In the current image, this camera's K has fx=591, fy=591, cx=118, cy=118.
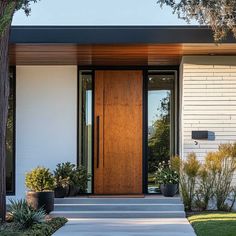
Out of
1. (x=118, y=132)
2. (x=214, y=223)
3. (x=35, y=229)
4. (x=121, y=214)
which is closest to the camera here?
(x=35, y=229)

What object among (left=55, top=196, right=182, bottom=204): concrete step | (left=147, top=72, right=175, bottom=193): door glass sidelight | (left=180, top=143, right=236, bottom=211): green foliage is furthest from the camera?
(left=147, top=72, right=175, bottom=193): door glass sidelight

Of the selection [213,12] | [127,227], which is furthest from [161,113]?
[213,12]

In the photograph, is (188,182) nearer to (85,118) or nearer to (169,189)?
(169,189)

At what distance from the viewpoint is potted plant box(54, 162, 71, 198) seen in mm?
13164

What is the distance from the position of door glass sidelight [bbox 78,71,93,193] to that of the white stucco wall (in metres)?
0.19

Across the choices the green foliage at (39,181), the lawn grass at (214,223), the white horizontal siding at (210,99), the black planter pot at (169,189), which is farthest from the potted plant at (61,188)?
the lawn grass at (214,223)

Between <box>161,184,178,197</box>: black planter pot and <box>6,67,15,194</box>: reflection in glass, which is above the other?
<box>6,67,15,194</box>: reflection in glass

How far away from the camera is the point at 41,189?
12.6m

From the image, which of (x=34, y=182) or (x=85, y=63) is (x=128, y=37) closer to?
(x=85, y=63)

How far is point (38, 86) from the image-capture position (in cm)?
1462

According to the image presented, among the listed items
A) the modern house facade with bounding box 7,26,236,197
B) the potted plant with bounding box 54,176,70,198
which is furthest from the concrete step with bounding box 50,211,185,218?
the modern house facade with bounding box 7,26,236,197

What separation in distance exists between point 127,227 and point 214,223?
1.58 meters

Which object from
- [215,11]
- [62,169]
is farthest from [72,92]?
[215,11]

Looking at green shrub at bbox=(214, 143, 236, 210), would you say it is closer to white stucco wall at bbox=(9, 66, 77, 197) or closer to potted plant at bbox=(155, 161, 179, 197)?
potted plant at bbox=(155, 161, 179, 197)
